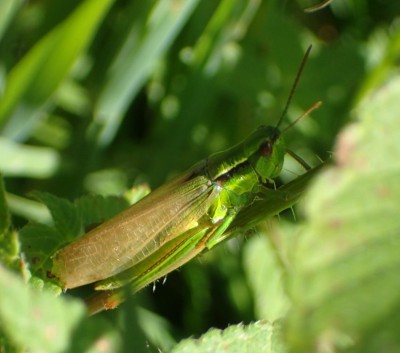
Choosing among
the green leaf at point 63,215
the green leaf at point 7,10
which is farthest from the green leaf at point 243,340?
the green leaf at point 7,10

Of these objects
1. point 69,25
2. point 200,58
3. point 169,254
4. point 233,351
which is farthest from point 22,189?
point 233,351

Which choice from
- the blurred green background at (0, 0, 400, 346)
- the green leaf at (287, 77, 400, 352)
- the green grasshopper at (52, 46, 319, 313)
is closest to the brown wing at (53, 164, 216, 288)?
the green grasshopper at (52, 46, 319, 313)

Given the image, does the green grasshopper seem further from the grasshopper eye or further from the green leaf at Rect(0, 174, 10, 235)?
the green leaf at Rect(0, 174, 10, 235)

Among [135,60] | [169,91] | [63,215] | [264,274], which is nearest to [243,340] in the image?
[63,215]

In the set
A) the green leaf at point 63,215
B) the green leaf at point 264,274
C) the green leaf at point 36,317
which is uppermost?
the green leaf at point 63,215

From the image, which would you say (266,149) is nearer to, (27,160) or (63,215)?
(63,215)

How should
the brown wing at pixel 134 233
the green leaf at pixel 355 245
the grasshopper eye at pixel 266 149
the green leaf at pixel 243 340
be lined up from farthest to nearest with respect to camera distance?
the grasshopper eye at pixel 266 149 < the brown wing at pixel 134 233 < the green leaf at pixel 243 340 < the green leaf at pixel 355 245

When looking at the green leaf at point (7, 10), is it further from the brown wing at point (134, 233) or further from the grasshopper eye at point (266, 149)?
the grasshopper eye at point (266, 149)
